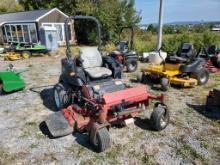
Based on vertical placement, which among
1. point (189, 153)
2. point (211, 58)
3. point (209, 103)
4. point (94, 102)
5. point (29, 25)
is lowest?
point (189, 153)

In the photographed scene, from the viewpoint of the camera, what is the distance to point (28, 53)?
1365 centimetres

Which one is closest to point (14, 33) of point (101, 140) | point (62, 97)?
point (62, 97)

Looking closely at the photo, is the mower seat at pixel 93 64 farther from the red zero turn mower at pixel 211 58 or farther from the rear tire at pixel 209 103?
the red zero turn mower at pixel 211 58

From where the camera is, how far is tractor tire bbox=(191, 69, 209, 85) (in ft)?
24.2

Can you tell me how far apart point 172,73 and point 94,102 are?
3.53 m

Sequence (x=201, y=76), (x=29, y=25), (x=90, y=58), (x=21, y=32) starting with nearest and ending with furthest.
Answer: (x=90, y=58) < (x=201, y=76) < (x=29, y=25) < (x=21, y=32)

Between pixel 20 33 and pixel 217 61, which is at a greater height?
pixel 20 33

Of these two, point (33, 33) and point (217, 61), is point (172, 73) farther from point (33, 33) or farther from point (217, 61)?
point (33, 33)

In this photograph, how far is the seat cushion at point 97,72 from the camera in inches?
203

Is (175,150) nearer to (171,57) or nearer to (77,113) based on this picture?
(77,113)

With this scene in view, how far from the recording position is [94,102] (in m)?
4.48

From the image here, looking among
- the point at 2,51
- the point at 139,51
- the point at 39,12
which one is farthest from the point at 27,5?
the point at 139,51

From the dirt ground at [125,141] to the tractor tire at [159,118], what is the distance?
0.11 metres

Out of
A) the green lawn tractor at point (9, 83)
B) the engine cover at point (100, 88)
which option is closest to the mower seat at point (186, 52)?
the engine cover at point (100, 88)
